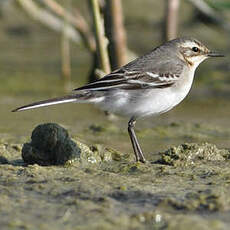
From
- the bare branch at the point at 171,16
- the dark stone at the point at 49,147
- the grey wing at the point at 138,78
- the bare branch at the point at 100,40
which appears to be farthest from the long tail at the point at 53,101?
the bare branch at the point at 171,16

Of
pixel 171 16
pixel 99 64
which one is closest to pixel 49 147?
pixel 99 64

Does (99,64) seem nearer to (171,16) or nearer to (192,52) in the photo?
(192,52)

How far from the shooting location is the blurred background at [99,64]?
10.1 m

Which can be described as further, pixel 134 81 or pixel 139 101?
pixel 134 81

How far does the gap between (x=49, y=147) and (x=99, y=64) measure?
10.2 feet

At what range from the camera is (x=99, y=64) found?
10562mm

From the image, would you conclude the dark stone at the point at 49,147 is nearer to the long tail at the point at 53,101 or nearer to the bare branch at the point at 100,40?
the long tail at the point at 53,101

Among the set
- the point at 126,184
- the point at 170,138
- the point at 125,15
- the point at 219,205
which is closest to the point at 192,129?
the point at 170,138

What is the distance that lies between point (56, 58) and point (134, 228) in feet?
35.5

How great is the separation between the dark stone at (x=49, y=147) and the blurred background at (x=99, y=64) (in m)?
1.65

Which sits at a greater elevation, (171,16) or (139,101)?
(171,16)

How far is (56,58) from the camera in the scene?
51.9 feet

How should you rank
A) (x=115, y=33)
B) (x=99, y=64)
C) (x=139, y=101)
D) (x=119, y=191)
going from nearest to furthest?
(x=119, y=191) → (x=139, y=101) → (x=99, y=64) → (x=115, y=33)

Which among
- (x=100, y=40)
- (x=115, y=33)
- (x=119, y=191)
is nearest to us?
(x=119, y=191)
